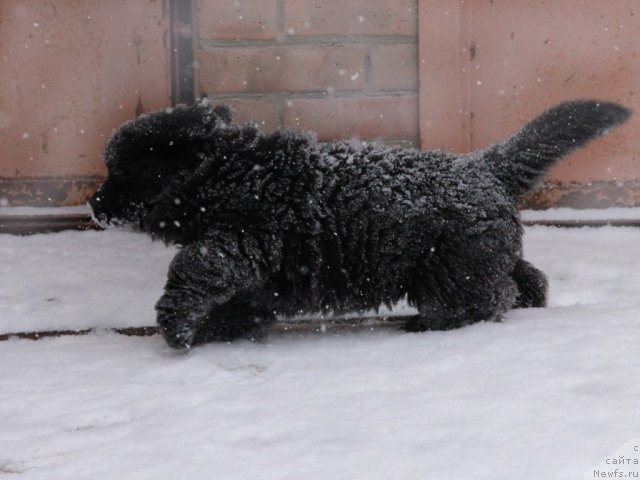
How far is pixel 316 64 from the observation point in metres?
4.99

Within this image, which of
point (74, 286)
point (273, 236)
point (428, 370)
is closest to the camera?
point (428, 370)

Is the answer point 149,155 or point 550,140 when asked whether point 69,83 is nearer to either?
point 149,155

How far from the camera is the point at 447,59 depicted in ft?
16.4

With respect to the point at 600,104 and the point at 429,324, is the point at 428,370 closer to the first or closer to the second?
the point at 429,324

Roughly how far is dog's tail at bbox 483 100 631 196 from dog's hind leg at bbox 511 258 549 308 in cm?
46

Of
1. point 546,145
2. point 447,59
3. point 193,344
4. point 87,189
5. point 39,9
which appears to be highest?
point 39,9

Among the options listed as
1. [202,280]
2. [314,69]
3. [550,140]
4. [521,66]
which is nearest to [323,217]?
[202,280]

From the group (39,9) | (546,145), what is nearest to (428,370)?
(546,145)

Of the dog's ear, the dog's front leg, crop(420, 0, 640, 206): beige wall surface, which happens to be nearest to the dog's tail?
the dog's front leg

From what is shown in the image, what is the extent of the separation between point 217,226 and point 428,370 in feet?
3.40

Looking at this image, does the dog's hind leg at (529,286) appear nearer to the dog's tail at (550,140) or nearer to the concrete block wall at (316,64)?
the dog's tail at (550,140)

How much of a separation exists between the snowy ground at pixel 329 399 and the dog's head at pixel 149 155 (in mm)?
543

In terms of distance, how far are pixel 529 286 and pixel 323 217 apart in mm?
997

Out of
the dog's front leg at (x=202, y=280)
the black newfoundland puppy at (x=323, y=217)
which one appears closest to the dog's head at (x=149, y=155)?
the black newfoundland puppy at (x=323, y=217)
